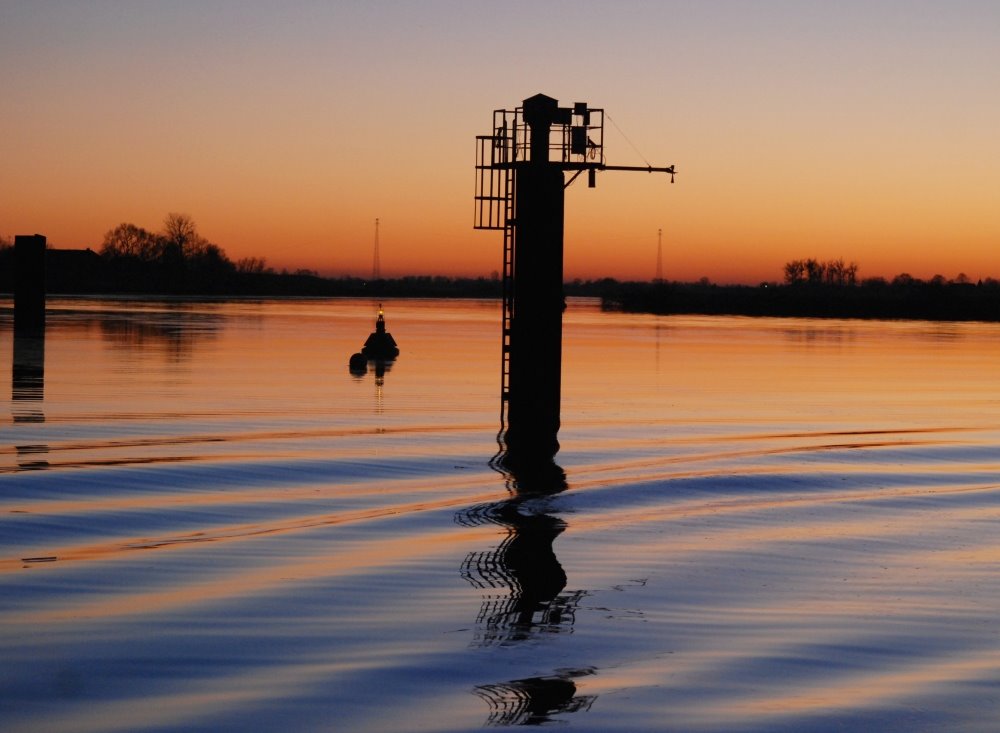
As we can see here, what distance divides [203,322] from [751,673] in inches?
3400

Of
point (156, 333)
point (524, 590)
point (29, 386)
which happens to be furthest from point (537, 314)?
point (156, 333)

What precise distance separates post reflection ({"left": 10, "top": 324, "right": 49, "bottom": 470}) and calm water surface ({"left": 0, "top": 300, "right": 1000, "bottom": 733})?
0.23 meters

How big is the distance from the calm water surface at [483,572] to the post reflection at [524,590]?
0.04 m

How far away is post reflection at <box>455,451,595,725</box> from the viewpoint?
926 centimetres

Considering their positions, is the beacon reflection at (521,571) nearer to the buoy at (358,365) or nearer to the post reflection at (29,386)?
the post reflection at (29,386)

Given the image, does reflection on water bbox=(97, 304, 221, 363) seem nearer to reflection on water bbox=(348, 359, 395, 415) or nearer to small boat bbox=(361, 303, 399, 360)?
reflection on water bbox=(348, 359, 395, 415)

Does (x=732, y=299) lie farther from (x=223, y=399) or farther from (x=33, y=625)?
(x=33, y=625)

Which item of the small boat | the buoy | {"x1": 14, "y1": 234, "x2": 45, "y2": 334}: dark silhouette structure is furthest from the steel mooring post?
{"x1": 14, "y1": 234, "x2": 45, "y2": 334}: dark silhouette structure

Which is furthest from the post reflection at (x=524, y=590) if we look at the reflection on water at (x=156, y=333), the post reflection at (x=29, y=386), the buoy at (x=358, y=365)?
the reflection on water at (x=156, y=333)

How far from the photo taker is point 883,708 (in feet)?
30.1

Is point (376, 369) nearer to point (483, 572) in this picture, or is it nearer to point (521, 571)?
point (521, 571)

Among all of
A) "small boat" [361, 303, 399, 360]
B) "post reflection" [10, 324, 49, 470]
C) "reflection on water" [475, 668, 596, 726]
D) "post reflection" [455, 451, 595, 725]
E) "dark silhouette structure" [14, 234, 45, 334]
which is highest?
"dark silhouette structure" [14, 234, 45, 334]

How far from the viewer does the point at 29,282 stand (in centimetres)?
4969

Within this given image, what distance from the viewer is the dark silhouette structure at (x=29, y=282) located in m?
48.2
